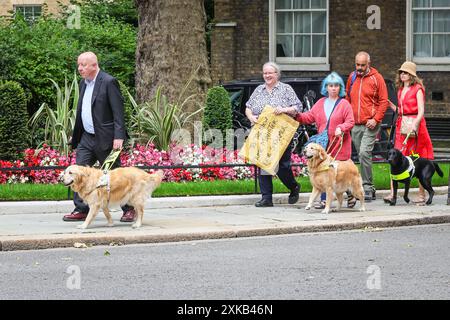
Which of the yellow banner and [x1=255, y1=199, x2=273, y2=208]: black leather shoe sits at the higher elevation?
the yellow banner

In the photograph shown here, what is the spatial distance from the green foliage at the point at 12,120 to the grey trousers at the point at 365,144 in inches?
192

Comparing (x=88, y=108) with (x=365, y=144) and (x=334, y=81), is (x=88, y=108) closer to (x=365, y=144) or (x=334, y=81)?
(x=334, y=81)

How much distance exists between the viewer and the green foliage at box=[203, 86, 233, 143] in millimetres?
16344

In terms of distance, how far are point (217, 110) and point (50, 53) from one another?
3.52m

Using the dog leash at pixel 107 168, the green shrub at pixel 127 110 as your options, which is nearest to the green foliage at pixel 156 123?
the green shrub at pixel 127 110

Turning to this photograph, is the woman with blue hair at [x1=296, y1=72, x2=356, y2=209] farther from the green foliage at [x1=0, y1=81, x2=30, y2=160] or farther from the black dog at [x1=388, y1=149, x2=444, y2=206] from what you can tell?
the green foliage at [x1=0, y1=81, x2=30, y2=160]

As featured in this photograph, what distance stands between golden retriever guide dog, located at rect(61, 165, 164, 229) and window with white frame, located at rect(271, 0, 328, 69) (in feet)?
51.9

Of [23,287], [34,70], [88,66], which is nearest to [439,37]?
[34,70]

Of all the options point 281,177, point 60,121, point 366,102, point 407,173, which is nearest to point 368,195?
point 407,173

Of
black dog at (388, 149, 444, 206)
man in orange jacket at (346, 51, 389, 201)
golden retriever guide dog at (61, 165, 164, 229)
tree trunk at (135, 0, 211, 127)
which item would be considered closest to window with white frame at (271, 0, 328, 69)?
tree trunk at (135, 0, 211, 127)

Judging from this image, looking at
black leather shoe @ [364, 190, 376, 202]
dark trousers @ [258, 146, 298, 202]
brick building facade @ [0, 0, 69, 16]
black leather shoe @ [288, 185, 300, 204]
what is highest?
brick building facade @ [0, 0, 69, 16]

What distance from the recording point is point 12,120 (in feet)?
48.9
